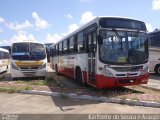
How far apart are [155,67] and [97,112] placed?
14.3 metres

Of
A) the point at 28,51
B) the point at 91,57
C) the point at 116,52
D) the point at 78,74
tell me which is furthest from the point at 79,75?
the point at 28,51


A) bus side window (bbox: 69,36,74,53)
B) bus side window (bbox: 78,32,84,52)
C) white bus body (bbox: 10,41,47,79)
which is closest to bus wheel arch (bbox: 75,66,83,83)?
bus side window (bbox: 78,32,84,52)

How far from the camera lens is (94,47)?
11797 mm

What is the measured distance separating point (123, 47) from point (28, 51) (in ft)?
28.6

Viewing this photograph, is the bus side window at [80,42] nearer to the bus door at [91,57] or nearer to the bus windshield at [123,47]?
the bus door at [91,57]

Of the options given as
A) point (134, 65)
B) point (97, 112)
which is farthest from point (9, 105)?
point (134, 65)

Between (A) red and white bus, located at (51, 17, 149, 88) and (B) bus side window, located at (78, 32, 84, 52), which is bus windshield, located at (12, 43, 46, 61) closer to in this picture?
(B) bus side window, located at (78, 32, 84, 52)

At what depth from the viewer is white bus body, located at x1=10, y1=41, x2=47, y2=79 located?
1809cm

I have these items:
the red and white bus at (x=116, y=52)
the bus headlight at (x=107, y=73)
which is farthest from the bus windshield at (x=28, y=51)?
the bus headlight at (x=107, y=73)

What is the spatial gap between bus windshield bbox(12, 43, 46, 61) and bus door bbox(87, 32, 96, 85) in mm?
6611

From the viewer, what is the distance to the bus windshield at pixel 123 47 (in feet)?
37.4

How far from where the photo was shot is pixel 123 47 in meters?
11.6

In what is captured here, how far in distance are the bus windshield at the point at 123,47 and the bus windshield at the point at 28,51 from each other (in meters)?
8.10

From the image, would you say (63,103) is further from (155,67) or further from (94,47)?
(155,67)
